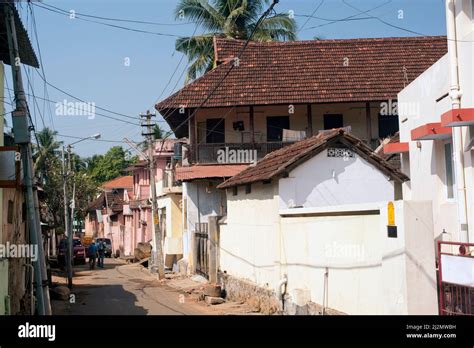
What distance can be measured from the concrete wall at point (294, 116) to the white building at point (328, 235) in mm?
6771

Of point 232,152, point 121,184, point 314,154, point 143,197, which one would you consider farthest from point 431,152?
point 121,184

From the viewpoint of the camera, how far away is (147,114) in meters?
25.5

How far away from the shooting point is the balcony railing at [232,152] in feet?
80.4

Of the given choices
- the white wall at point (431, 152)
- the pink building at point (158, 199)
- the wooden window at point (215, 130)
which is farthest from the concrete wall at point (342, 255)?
the pink building at point (158, 199)

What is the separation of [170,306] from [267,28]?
19.4 meters

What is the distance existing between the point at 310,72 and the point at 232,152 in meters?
4.75

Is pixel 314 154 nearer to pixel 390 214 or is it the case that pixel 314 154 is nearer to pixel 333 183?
pixel 333 183

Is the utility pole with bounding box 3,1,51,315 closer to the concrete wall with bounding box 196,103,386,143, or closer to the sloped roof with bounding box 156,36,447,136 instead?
the sloped roof with bounding box 156,36,447,136

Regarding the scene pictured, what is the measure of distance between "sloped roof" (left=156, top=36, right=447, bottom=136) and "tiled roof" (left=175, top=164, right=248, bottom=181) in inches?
94.6

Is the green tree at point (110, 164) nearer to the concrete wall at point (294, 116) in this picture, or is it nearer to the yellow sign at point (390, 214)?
the concrete wall at point (294, 116)

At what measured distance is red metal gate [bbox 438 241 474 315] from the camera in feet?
22.4
